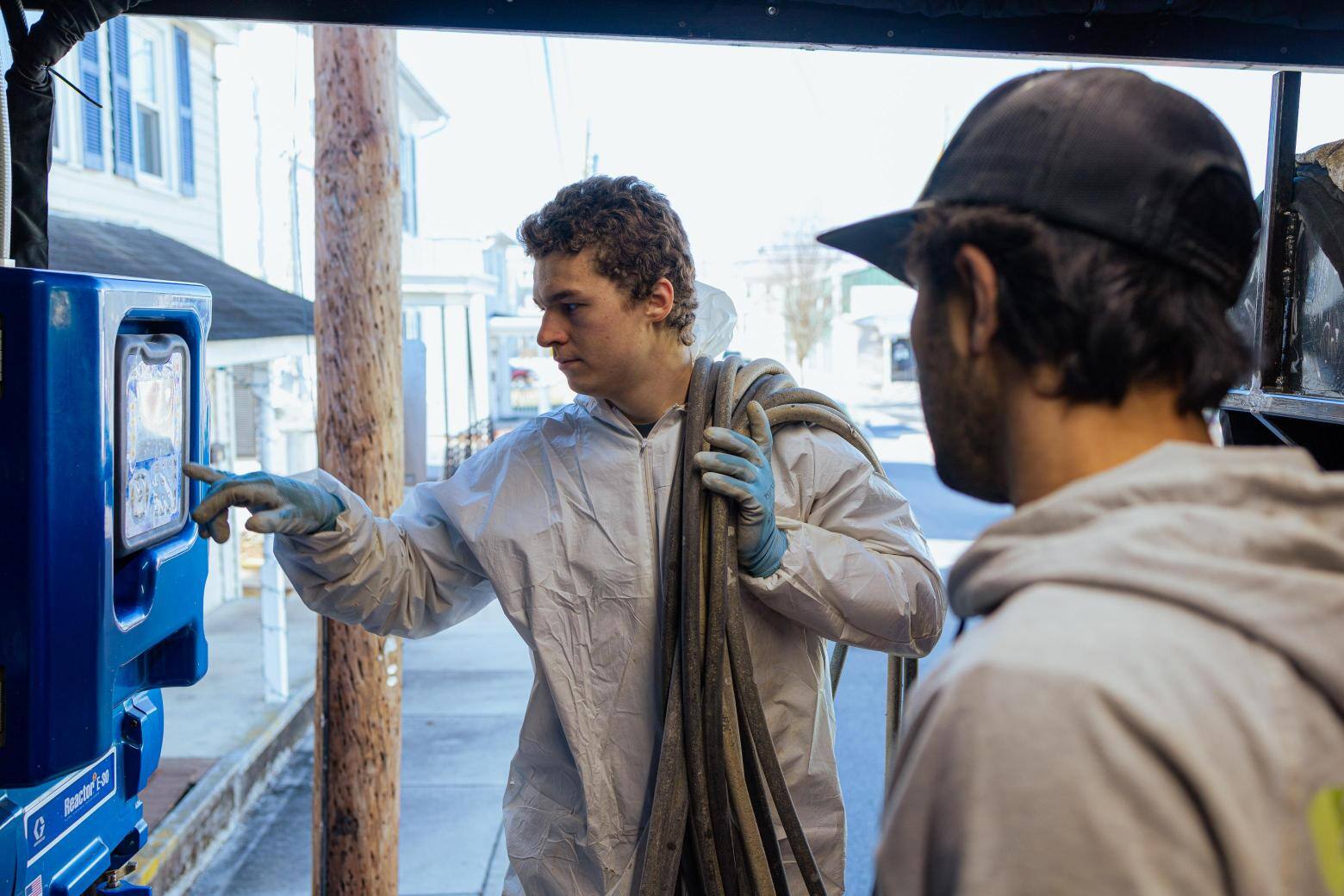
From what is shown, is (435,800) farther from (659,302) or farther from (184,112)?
(184,112)

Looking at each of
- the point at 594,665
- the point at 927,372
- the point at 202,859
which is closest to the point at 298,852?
the point at 202,859

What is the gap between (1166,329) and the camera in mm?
812

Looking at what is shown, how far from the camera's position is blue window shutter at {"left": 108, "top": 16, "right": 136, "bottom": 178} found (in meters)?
6.82

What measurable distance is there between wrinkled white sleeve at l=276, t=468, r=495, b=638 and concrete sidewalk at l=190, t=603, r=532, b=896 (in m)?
2.67

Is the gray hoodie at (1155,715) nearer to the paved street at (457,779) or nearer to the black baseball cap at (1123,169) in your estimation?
the black baseball cap at (1123,169)

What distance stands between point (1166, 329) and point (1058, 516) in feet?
0.58

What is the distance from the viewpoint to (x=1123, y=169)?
0.81 metres

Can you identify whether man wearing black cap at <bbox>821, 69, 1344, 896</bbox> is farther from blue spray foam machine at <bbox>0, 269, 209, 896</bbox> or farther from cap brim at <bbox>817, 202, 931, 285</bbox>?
blue spray foam machine at <bbox>0, 269, 209, 896</bbox>

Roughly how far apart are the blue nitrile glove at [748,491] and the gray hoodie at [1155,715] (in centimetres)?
101

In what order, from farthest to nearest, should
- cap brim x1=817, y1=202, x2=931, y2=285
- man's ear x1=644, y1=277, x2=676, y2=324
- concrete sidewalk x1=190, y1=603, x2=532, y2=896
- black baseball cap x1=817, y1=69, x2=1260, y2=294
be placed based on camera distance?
concrete sidewalk x1=190, y1=603, x2=532, y2=896 → man's ear x1=644, y1=277, x2=676, y2=324 → cap brim x1=817, y1=202, x2=931, y2=285 → black baseball cap x1=817, y1=69, x2=1260, y2=294

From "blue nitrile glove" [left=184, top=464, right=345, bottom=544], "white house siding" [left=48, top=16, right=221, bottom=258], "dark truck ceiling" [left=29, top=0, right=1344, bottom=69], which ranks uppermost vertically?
"white house siding" [left=48, top=16, right=221, bottom=258]

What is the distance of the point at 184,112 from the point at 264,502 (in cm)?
742

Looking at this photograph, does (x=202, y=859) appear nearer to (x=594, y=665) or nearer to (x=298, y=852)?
(x=298, y=852)

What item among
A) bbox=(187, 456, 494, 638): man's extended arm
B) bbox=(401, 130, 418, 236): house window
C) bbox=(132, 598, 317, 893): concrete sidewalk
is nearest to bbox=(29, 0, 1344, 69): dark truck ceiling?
bbox=(187, 456, 494, 638): man's extended arm
